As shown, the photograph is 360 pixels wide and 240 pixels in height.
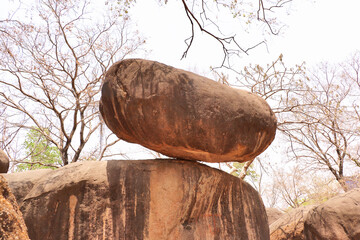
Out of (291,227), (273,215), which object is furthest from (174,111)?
(273,215)

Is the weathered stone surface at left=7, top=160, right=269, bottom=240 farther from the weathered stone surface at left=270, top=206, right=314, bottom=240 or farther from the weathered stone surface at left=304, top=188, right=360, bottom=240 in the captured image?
the weathered stone surface at left=270, top=206, right=314, bottom=240

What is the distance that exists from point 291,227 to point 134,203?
506 cm

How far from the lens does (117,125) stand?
427 cm

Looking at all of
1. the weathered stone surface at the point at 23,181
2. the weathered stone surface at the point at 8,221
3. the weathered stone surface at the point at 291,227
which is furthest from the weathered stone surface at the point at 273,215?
the weathered stone surface at the point at 8,221

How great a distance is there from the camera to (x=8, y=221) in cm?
178

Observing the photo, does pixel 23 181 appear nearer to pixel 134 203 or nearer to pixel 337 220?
pixel 134 203

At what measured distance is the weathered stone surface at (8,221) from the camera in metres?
1.74

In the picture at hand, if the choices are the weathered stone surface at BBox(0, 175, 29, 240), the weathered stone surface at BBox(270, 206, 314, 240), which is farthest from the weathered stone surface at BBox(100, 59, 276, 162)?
the weathered stone surface at BBox(270, 206, 314, 240)

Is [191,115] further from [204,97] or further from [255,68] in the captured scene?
[255,68]

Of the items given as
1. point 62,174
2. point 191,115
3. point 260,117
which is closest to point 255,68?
point 260,117

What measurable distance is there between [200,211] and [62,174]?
1854 millimetres

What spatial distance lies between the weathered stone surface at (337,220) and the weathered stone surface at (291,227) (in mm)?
335

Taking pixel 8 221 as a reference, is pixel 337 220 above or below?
below

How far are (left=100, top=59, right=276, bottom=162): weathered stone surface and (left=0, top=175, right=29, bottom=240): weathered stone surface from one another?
222 centimetres
